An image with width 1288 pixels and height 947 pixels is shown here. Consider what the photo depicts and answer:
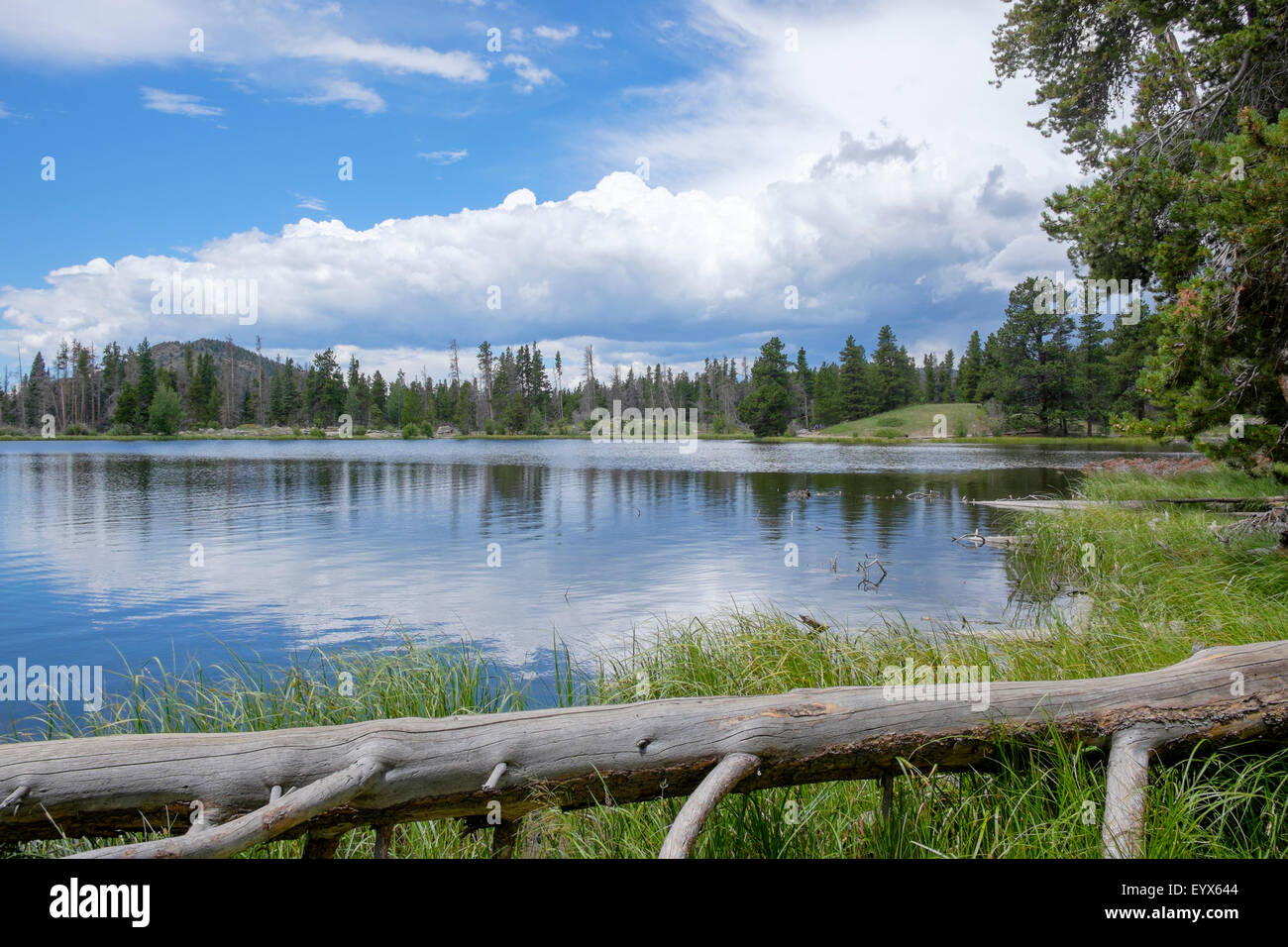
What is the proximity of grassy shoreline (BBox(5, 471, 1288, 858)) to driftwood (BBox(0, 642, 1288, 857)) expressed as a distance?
0.65 feet

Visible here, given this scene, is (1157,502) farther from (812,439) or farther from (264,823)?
(812,439)

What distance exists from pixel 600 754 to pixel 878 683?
347 centimetres

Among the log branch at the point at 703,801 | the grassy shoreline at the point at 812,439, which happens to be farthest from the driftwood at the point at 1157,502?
the grassy shoreline at the point at 812,439

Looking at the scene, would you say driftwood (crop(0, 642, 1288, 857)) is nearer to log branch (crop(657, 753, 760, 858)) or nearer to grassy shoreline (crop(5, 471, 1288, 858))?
log branch (crop(657, 753, 760, 858))

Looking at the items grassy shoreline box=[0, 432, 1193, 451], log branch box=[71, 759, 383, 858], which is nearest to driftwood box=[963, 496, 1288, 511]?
log branch box=[71, 759, 383, 858]

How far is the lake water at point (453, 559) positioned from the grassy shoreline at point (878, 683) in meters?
2.53

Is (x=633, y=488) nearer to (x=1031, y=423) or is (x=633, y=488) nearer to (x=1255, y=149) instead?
(x=1255, y=149)

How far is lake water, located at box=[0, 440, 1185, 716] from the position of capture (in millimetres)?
12203

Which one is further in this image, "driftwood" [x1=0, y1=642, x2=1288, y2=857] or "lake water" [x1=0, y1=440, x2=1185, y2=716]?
"lake water" [x1=0, y1=440, x2=1185, y2=716]
